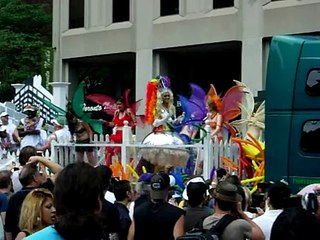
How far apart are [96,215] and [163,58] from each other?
3260 cm

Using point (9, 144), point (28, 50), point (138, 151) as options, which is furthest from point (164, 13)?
point (138, 151)

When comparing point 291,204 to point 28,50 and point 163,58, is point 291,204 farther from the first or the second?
point 28,50

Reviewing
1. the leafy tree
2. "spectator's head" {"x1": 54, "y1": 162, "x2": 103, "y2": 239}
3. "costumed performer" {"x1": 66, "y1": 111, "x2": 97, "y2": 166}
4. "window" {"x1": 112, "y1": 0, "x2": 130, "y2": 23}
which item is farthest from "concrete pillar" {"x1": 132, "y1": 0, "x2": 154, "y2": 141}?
"spectator's head" {"x1": 54, "y1": 162, "x2": 103, "y2": 239}

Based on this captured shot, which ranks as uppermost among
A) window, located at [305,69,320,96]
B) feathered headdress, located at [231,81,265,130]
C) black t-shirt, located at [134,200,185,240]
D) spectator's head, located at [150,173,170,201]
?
window, located at [305,69,320,96]

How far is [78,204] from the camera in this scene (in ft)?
13.5

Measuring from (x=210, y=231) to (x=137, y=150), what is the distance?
11130 millimetres

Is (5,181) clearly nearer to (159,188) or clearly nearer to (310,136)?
(159,188)

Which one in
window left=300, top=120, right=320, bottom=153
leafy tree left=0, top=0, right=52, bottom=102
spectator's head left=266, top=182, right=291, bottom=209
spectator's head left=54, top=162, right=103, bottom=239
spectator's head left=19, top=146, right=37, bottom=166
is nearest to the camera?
spectator's head left=54, top=162, right=103, bottom=239

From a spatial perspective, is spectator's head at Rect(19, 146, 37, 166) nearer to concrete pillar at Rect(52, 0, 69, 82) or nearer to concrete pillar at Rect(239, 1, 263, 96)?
concrete pillar at Rect(239, 1, 263, 96)

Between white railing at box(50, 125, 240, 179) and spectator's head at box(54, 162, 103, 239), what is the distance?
11.6m

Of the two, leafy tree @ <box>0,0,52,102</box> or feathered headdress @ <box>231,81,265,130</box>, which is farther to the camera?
leafy tree @ <box>0,0,52,102</box>

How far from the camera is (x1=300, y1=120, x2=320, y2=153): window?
12.9 meters

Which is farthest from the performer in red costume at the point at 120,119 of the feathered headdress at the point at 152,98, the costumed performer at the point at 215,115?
the costumed performer at the point at 215,115

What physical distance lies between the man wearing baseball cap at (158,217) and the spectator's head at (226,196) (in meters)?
0.77
